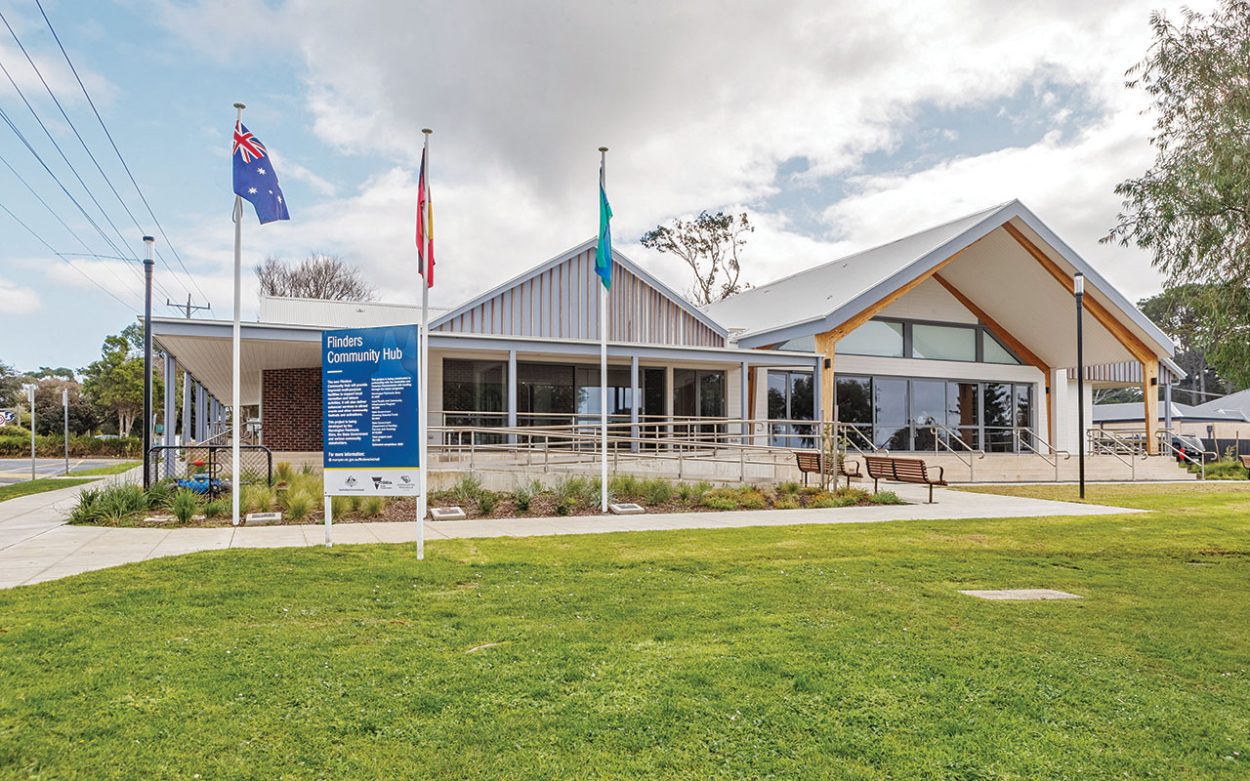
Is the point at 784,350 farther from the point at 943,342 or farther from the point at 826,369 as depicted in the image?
the point at 943,342

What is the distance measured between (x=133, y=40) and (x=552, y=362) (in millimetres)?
12205

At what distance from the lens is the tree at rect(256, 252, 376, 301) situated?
48.3 m

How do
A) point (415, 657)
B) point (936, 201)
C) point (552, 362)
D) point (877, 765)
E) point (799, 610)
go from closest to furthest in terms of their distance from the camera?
point (877, 765) → point (415, 657) → point (799, 610) → point (552, 362) → point (936, 201)

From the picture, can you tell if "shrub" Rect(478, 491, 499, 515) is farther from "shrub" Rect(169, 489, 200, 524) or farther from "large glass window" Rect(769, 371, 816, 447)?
"large glass window" Rect(769, 371, 816, 447)

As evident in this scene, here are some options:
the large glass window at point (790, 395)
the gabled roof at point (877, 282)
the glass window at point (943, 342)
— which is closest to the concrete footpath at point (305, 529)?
the gabled roof at point (877, 282)

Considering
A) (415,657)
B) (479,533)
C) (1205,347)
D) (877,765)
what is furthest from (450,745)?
(1205,347)

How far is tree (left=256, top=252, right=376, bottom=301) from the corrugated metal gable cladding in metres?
29.3

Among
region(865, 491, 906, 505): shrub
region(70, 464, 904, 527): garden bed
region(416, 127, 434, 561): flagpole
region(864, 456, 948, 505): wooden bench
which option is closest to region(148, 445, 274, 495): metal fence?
region(70, 464, 904, 527): garden bed

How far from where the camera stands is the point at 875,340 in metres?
27.4

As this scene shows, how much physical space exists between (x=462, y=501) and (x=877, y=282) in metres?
14.7

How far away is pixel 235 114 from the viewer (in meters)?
11.9

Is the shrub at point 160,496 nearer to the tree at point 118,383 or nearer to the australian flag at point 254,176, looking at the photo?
the australian flag at point 254,176

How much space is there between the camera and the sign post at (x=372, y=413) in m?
9.16

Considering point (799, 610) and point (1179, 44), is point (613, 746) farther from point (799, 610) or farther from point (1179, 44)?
point (1179, 44)
